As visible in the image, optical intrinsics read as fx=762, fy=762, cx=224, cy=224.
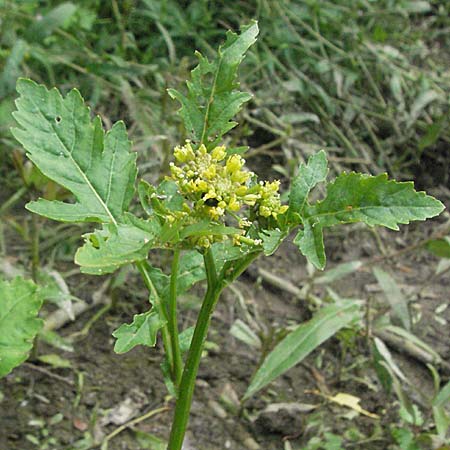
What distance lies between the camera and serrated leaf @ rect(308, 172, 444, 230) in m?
0.87

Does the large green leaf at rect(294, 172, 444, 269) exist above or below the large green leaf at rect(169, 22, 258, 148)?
below

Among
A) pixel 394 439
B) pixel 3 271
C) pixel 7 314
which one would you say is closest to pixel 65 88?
pixel 3 271

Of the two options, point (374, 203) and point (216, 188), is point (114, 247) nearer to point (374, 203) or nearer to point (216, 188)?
point (216, 188)

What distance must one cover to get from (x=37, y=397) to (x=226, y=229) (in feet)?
3.10

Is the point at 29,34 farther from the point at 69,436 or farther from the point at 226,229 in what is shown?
the point at 226,229

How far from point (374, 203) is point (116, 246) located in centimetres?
30

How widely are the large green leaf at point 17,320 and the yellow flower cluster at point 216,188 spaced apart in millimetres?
532

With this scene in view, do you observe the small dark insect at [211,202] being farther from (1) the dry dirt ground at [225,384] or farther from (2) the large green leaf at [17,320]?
(1) the dry dirt ground at [225,384]

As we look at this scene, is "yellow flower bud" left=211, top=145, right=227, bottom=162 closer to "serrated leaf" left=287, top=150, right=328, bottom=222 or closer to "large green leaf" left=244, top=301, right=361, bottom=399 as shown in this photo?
"serrated leaf" left=287, top=150, right=328, bottom=222

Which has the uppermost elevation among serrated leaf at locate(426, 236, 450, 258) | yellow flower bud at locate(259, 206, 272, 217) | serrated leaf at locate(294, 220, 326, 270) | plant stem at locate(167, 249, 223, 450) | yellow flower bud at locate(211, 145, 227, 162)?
yellow flower bud at locate(211, 145, 227, 162)

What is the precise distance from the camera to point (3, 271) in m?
1.69

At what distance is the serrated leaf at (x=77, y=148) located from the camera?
995mm

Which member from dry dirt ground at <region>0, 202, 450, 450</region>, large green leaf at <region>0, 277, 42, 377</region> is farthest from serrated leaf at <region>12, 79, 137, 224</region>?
dry dirt ground at <region>0, 202, 450, 450</region>

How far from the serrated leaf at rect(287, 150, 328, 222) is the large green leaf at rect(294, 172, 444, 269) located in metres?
0.02
